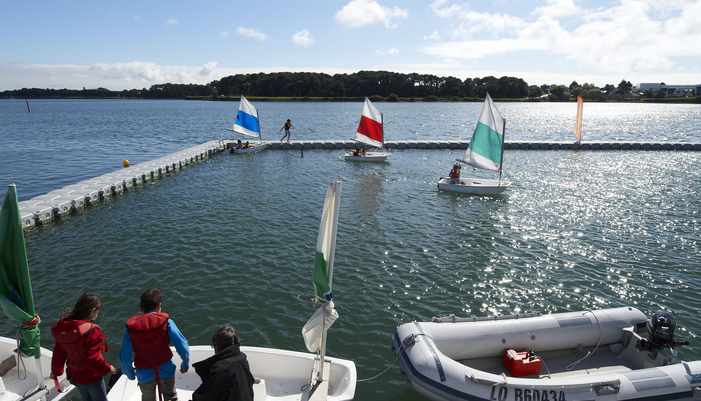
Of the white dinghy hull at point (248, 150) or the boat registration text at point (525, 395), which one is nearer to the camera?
the boat registration text at point (525, 395)

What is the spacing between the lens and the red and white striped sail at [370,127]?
122ft

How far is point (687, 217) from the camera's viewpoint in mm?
22188

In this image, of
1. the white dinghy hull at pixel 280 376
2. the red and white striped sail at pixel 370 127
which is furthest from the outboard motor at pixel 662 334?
the red and white striped sail at pixel 370 127

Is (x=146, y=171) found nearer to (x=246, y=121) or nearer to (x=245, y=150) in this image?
(x=245, y=150)

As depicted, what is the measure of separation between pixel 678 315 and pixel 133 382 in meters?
14.3

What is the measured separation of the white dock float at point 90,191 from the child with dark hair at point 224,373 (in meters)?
18.8

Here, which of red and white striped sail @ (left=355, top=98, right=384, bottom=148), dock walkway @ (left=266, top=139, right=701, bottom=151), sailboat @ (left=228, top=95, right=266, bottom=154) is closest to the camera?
red and white striped sail @ (left=355, top=98, right=384, bottom=148)

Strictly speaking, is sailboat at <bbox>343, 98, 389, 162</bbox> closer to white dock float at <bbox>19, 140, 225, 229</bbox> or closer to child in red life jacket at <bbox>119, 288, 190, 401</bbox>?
white dock float at <bbox>19, 140, 225, 229</bbox>

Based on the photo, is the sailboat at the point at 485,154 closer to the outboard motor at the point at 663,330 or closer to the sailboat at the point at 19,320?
the outboard motor at the point at 663,330

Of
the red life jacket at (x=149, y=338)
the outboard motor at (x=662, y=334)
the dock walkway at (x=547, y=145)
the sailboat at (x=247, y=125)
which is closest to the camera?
the red life jacket at (x=149, y=338)

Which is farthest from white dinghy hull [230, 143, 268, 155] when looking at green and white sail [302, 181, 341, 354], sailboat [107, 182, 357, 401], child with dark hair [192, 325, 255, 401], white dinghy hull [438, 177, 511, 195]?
child with dark hair [192, 325, 255, 401]

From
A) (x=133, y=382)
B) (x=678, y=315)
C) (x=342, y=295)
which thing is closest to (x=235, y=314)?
(x=342, y=295)

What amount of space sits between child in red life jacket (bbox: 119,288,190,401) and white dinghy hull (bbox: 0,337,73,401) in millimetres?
2635

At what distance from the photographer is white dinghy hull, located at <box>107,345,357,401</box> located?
7543 mm
